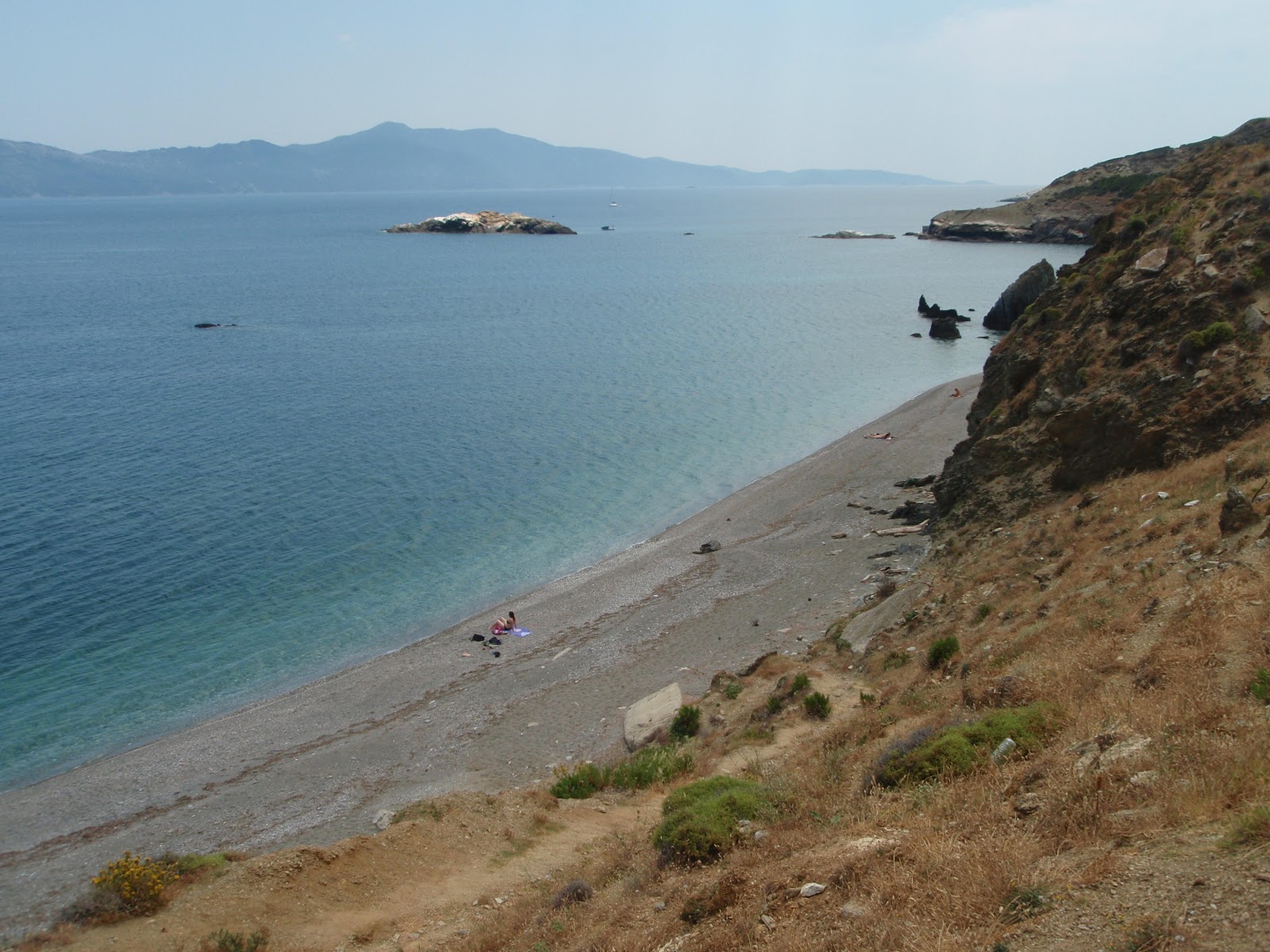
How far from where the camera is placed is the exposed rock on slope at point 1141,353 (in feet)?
76.2

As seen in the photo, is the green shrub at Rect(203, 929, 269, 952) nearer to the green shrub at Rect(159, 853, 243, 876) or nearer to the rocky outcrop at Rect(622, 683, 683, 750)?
the green shrub at Rect(159, 853, 243, 876)

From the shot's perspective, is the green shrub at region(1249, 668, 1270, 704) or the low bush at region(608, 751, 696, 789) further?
the low bush at region(608, 751, 696, 789)

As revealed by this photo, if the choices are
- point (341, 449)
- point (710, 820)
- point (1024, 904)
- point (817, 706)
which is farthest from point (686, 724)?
point (341, 449)

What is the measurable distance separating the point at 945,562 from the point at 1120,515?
572cm

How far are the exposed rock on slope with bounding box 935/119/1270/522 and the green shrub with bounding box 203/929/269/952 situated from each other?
21.3 m

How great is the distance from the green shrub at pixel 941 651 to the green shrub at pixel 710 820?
551 centimetres

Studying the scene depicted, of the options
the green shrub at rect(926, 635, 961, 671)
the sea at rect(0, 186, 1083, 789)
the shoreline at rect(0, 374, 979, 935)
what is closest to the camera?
the green shrub at rect(926, 635, 961, 671)

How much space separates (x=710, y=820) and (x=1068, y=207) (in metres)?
181

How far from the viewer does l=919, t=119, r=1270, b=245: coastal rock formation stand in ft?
520

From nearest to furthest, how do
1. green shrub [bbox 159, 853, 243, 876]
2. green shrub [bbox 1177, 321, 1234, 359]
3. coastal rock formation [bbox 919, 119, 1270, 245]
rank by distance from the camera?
green shrub [bbox 159, 853, 243, 876]
green shrub [bbox 1177, 321, 1234, 359]
coastal rock formation [bbox 919, 119, 1270, 245]

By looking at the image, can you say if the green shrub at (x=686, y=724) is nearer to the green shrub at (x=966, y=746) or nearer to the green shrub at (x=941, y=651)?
the green shrub at (x=941, y=651)

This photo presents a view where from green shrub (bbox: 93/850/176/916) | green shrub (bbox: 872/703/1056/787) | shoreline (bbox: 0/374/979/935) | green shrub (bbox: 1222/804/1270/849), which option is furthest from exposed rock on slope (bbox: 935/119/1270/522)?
green shrub (bbox: 93/850/176/916)

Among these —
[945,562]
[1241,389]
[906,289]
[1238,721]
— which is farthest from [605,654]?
[906,289]

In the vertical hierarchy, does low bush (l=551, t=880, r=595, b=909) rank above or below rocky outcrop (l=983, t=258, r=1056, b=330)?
below
